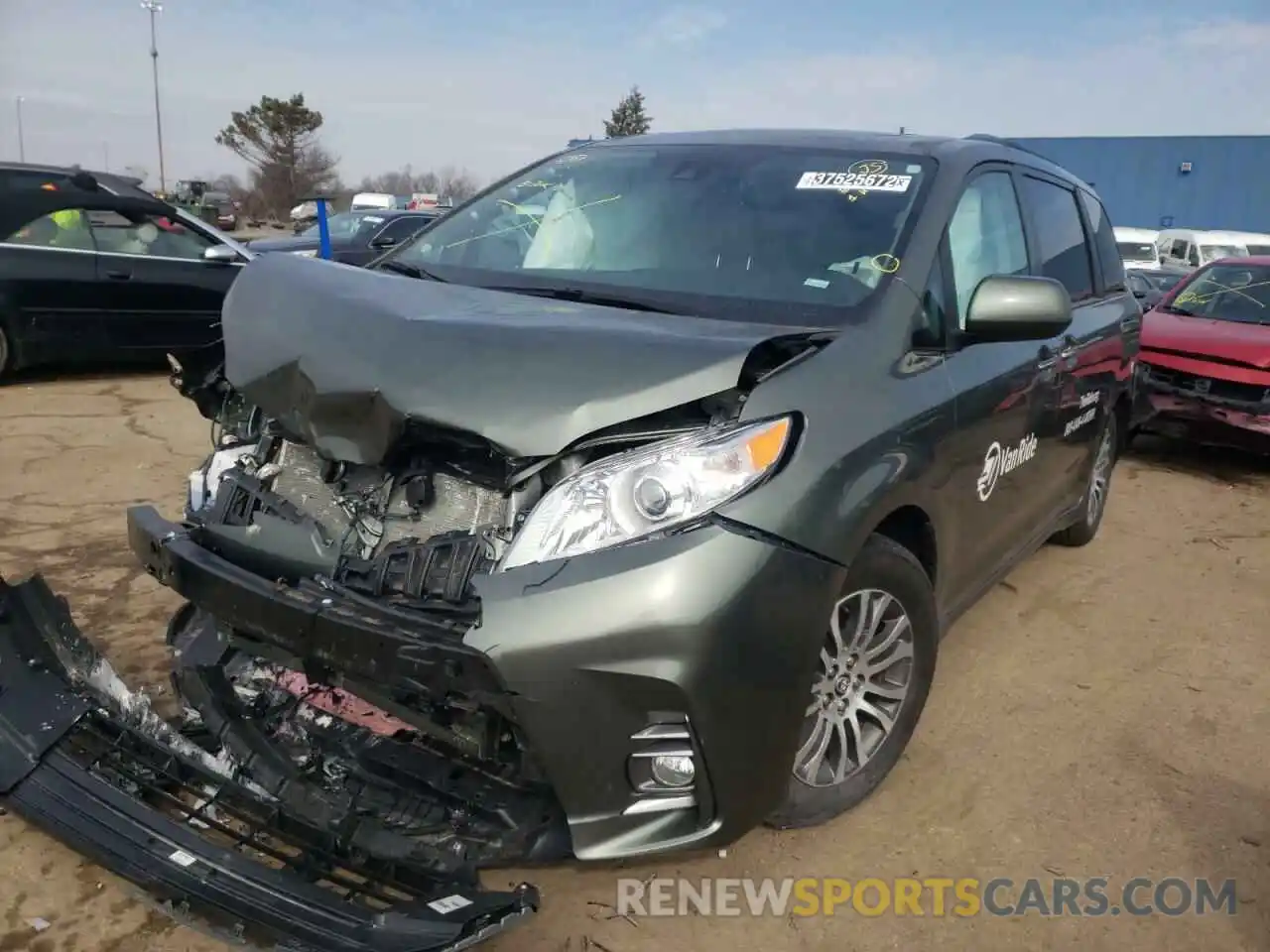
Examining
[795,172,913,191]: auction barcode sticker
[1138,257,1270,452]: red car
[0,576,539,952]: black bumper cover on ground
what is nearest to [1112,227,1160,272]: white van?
[1138,257,1270,452]: red car

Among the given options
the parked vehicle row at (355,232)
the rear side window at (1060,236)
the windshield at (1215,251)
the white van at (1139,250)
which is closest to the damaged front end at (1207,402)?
the rear side window at (1060,236)

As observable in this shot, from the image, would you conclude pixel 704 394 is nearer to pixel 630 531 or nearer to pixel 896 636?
pixel 630 531

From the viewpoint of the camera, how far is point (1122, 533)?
5602mm

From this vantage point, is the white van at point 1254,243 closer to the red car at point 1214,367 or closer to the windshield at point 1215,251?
the windshield at point 1215,251

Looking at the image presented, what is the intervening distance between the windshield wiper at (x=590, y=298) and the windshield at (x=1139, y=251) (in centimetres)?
2092

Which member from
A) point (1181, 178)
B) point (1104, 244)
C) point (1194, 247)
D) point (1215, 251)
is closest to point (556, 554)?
point (1104, 244)

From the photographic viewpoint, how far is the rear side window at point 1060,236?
3.83 metres

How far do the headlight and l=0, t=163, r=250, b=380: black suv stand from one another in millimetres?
6662

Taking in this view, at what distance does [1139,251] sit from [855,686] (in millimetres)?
21628

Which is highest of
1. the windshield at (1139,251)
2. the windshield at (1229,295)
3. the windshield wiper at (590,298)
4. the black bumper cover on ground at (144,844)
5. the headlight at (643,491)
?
the windshield at (1139,251)

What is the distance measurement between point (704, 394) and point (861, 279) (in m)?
0.89

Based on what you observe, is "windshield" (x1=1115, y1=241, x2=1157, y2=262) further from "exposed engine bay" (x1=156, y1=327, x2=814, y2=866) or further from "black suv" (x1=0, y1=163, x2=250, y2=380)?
"exposed engine bay" (x1=156, y1=327, x2=814, y2=866)

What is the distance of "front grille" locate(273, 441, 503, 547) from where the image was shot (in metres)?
2.31

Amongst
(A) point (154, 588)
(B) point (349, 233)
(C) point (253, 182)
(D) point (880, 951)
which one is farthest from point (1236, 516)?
(C) point (253, 182)
